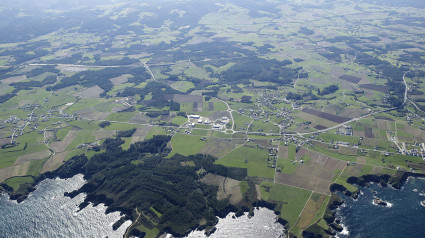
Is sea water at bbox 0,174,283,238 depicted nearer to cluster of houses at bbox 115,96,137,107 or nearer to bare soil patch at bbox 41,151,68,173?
bare soil patch at bbox 41,151,68,173

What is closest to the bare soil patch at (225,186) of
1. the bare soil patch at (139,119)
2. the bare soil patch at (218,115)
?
the bare soil patch at (218,115)

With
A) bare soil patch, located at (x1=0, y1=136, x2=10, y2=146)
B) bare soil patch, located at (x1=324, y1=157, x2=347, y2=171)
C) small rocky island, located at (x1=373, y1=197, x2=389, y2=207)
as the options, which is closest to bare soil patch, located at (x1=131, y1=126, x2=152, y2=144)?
bare soil patch, located at (x1=0, y1=136, x2=10, y2=146)

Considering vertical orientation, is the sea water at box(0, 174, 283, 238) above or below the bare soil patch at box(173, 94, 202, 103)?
above

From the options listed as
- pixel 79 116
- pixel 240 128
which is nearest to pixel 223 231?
pixel 240 128

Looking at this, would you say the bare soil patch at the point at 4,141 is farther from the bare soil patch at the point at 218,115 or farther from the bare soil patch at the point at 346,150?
the bare soil patch at the point at 346,150

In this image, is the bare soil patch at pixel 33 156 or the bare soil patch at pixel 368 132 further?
the bare soil patch at pixel 368 132

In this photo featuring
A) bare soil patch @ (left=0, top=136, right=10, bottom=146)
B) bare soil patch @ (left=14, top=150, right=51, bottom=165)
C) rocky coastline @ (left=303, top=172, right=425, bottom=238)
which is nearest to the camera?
rocky coastline @ (left=303, top=172, right=425, bottom=238)

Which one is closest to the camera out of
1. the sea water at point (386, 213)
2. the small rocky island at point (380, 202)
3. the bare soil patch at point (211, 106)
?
the sea water at point (386, 213)

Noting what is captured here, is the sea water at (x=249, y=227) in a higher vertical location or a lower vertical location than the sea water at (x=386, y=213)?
lower

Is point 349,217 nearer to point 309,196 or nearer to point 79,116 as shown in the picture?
point 309,196
